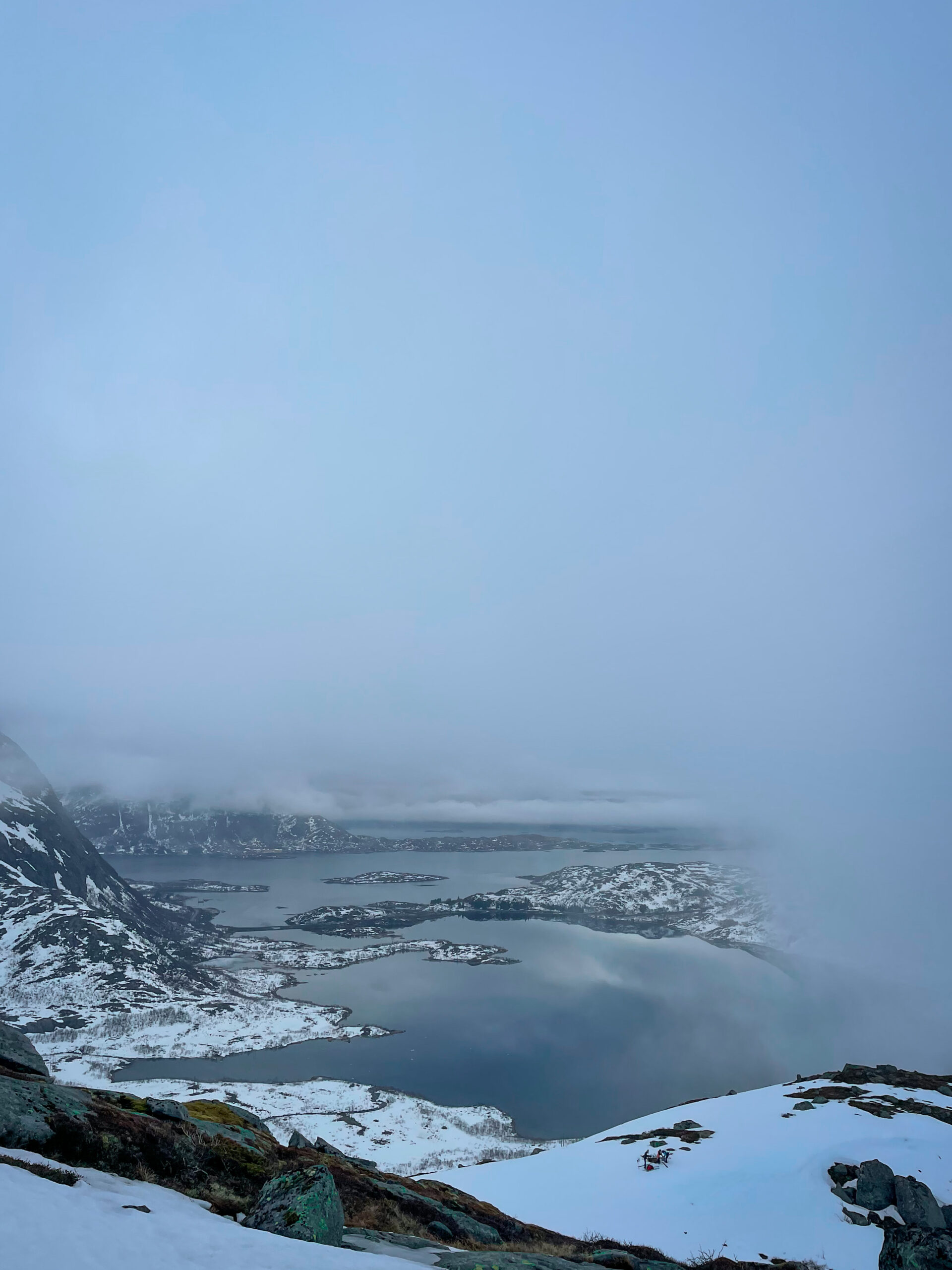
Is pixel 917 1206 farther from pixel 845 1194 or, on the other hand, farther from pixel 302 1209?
pixel 302 1209

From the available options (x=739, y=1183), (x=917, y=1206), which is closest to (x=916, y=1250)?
(x=917, y=1206)

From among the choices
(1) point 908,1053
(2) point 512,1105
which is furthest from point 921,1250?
(1) point 908,1053

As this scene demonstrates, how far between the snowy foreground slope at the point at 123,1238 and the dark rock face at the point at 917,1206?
40.6m

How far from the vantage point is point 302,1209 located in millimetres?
15422

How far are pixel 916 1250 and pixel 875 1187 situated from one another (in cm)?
2755

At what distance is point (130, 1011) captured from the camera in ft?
627

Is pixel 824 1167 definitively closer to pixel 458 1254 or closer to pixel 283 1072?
pixel 458 1254

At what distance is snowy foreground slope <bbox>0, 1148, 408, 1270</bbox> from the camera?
11.0 meters

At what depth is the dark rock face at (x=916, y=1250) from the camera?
59.4 ft

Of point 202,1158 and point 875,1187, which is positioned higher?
point 202,1158

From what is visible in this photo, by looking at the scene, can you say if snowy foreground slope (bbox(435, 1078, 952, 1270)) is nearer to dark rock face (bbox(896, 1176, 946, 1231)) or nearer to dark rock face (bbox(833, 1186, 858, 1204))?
dark rock face (bbox(833, 1186, 858, 1204))

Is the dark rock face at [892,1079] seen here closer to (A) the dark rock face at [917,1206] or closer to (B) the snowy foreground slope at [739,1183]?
(B) the snowy foreground slope at [739,1183]

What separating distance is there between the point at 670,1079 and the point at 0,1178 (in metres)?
177

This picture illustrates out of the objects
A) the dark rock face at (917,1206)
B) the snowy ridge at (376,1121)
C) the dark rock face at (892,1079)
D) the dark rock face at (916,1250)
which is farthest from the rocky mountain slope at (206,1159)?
the snowy ridge at (376,1121)
